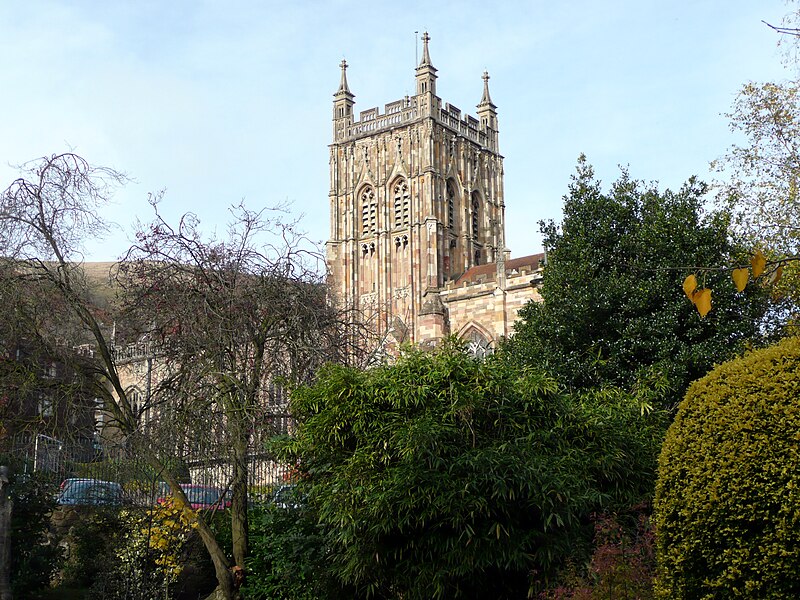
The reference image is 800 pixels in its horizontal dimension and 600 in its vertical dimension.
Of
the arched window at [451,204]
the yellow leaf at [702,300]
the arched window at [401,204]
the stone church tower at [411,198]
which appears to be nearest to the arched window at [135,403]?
the yellow leaf at [702,300]

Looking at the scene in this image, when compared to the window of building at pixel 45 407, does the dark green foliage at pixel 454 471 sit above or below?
below

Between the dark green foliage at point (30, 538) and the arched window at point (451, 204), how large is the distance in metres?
49.5

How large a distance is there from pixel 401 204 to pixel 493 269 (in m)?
9.16

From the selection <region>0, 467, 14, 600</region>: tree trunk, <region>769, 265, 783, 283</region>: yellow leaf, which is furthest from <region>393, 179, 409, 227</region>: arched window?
<region>769, 265, 783, 283</region>: yellow leaf

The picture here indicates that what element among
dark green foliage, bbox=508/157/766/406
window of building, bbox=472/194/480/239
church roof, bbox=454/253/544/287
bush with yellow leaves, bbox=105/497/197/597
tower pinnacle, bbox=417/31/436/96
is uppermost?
tower pinnacle, bbox=417/31/436/96

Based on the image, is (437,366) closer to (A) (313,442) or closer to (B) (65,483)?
(A) (313,442)

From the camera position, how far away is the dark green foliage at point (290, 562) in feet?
35.4

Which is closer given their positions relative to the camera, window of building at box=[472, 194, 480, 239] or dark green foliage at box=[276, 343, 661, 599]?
dark green foliage at box=[276, 343, 661, 599]

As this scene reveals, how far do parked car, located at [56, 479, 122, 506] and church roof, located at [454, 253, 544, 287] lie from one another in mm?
33402

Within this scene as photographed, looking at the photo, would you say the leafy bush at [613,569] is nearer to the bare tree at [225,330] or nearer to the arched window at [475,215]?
the bare tree at [225,330]

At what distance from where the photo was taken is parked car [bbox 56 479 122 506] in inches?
566

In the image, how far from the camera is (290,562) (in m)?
11.3

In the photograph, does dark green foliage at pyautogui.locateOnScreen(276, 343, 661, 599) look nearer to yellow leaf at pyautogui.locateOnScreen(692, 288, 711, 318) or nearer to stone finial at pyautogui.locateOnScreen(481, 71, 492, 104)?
yellow leaf at pyautogui.locateOnScreen(692, 288, 711, 318)

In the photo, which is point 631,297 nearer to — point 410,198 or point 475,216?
point 410,198
